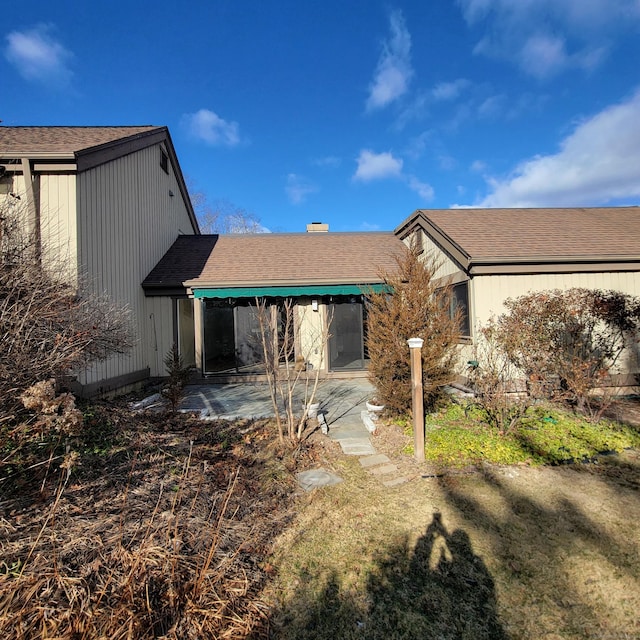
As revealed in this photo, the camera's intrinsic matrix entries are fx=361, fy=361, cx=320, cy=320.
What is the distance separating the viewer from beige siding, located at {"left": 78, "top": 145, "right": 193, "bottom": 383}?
9.97 meters

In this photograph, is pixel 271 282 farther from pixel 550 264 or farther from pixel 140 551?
pixel 140 551

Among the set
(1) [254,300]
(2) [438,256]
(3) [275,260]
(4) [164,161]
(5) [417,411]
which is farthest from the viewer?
(3) [275,260]

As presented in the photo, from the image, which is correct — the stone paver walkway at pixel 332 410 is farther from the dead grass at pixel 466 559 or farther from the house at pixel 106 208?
the house at pixel 106 208

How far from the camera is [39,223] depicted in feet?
29.0

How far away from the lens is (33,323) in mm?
5301

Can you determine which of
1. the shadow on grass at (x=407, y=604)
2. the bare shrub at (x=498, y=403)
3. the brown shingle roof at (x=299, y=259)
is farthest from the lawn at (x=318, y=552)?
the brown shingle roof at (x=299, y=259)

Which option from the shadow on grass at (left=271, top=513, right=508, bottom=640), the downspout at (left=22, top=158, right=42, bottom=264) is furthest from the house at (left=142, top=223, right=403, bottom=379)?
the shadow on grass at (left=271, top=513, right=508, bottom=640)

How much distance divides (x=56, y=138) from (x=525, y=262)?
14.7 meters

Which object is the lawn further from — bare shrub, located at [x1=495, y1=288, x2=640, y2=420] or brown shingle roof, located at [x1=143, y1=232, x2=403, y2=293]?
brown shingle roof, located at [x1=143, y1=232, x2=403, y2=293]

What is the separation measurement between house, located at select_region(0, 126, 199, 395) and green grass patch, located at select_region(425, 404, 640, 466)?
872 centimetres

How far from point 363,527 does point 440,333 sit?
4624 mm

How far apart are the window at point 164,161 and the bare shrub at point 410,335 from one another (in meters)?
12.7

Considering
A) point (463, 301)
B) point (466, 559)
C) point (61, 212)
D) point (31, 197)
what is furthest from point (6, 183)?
point (463, 301)

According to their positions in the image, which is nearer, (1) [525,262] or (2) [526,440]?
(2) [526,440]
